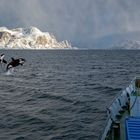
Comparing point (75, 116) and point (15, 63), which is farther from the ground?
point (15, 63)

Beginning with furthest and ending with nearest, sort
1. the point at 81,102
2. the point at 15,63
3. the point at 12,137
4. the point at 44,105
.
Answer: the point at 15,63 < the point at 81,102 < the point at 44,105 < the point at 12,137

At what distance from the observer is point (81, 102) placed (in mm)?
37031

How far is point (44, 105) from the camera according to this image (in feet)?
114

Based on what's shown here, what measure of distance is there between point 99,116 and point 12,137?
9.91 metres

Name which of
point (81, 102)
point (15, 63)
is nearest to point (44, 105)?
point (81, 102)

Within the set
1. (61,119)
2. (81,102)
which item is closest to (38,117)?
(61,119)

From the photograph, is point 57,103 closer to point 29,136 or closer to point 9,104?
point 9,104

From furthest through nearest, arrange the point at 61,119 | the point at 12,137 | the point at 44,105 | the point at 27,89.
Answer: the point at 27,89 → the point at 44,105 → the point at 61,119 → the point at 12,137

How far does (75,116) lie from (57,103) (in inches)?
265

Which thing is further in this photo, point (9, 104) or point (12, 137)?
point (9, 104)

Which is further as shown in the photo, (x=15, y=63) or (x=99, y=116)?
(x=15, y=63)

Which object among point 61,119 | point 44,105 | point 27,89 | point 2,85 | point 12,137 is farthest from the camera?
point 2,85

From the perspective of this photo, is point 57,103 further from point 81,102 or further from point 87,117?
point 87,117

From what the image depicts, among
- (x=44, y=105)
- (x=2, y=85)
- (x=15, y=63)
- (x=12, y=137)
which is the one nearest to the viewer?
(x=12, y=137)
